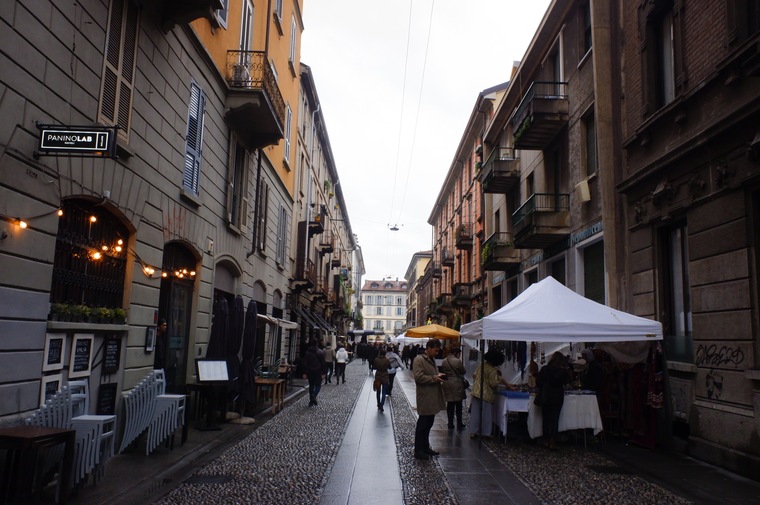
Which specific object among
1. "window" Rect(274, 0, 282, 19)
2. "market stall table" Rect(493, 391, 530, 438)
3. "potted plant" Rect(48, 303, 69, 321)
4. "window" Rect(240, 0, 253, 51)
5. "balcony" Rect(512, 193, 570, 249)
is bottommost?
"market stall table" Rect(493, 391, 530, 438)

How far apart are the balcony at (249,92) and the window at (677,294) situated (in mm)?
9582

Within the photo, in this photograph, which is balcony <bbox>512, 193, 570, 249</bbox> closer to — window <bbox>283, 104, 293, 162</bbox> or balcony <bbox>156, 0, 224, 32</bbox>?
window <bbox>283, 104, 293, 162</bbox>

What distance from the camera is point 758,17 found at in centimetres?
879

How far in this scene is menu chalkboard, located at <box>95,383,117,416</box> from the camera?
8633 mm

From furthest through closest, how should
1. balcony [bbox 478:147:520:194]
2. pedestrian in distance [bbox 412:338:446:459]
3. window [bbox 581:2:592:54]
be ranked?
balcony [bbox 478:147:520:194], window [bbox 581:2:592:54], pedestrian in distance [bbox 412:338:446:459]

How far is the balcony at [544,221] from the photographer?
17.3m

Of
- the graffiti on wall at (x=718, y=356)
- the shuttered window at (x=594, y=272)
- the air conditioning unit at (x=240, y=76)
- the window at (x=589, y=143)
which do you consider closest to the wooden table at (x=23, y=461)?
the graffiti on wall at (x=718, y=356)

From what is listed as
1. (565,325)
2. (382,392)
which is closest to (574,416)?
(565,325)

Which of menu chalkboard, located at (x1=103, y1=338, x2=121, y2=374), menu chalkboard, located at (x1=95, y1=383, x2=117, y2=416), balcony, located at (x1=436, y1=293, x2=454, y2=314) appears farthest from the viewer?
balcony, located at (x1=436, y1=293, x2=454, y2=314)

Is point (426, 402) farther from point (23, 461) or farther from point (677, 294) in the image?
point (677, 294)

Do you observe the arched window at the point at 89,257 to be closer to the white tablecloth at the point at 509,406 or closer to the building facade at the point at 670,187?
the white tablecloth at the point at 509,406

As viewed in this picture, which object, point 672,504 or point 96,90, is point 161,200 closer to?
point 96,90

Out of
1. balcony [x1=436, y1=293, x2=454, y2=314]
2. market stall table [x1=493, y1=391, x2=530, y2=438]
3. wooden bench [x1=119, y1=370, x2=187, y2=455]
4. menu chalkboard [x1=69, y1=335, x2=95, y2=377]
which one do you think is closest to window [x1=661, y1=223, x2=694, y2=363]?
market stall table [x1=493, y1=391, x2=530, y2=438]

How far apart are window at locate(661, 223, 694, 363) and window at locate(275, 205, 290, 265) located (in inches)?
570
